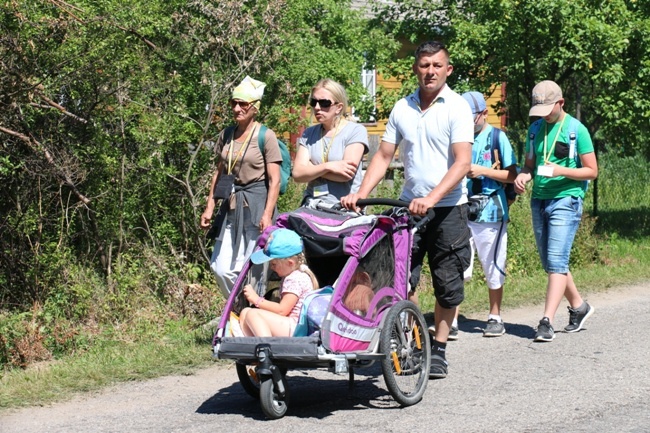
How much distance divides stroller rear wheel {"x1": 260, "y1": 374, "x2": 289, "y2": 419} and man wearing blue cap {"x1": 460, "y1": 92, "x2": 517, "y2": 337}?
283 cm

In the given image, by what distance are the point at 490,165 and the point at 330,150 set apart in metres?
1.67

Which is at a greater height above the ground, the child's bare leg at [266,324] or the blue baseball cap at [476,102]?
the blue baseball cap at [476,102]

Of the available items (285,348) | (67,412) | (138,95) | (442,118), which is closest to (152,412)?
(67,412)

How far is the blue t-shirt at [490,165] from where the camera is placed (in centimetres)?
882

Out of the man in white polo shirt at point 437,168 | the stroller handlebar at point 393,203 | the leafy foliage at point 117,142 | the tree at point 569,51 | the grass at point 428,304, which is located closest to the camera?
the stroller handlebar at point 393,203

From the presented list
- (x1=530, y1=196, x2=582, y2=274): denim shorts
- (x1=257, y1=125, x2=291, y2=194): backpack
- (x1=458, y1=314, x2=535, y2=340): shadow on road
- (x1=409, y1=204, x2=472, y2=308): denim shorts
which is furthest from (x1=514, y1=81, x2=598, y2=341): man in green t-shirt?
(x1=257, y1=125, x2=291, y2=194): backpack

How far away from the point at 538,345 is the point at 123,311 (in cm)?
403

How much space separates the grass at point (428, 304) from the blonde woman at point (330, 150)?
157 centimetres

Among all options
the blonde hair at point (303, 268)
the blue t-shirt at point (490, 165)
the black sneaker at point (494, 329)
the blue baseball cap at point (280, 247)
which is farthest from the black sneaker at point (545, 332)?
the blue baseball cap at point (280, 247)

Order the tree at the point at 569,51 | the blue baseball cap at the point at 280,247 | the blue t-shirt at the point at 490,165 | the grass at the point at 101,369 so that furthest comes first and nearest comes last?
1. the tree at the point at 569,51
2. the blue t-shirt at the point at 490,165
3. the grass at the point at 101,369
4. the blue baseball cap at the point at 280,247

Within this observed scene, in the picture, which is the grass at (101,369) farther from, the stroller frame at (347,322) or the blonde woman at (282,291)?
the blonde woman at (282,291)

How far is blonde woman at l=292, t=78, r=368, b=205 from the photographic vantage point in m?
7.76

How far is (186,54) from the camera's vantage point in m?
10.5

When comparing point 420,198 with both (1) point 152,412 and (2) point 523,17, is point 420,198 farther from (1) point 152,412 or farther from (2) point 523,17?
(2) point 523,17
